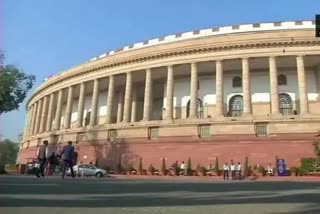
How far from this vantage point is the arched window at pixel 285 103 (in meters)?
52.2

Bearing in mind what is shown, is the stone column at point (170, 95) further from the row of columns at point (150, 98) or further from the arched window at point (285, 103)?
the arched window at point (285, 103)

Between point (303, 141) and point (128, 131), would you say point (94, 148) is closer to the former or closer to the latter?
point (128, 131)

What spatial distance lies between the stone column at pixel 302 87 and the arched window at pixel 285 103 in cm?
456

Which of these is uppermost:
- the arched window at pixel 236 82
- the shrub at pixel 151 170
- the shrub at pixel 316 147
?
the arched window at pixel 236 82

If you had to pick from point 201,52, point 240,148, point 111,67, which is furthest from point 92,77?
point 240,148

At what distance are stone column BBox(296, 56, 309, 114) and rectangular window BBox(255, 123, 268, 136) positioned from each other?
14.2ft

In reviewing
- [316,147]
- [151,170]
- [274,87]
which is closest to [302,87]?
[274,87]

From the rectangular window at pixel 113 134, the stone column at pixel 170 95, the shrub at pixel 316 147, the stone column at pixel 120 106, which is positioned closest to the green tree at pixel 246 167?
the shrub at pixel 316 147

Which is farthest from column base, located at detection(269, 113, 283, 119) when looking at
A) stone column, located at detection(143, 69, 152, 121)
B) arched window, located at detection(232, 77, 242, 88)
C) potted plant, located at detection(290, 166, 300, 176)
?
stone column, located at detection(143, 69, 152, 121)

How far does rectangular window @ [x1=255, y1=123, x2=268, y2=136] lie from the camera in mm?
45609

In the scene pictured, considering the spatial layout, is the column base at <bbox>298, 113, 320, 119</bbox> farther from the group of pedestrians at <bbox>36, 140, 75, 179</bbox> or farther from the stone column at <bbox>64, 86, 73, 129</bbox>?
the stone column at <bbox>64, 86, 73, 129</bbox>

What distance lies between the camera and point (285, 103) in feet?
173

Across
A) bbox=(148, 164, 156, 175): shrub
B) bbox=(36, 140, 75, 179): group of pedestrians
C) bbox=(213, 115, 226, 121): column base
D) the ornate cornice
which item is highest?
the ornate cornice

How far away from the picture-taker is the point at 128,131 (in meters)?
51.9
